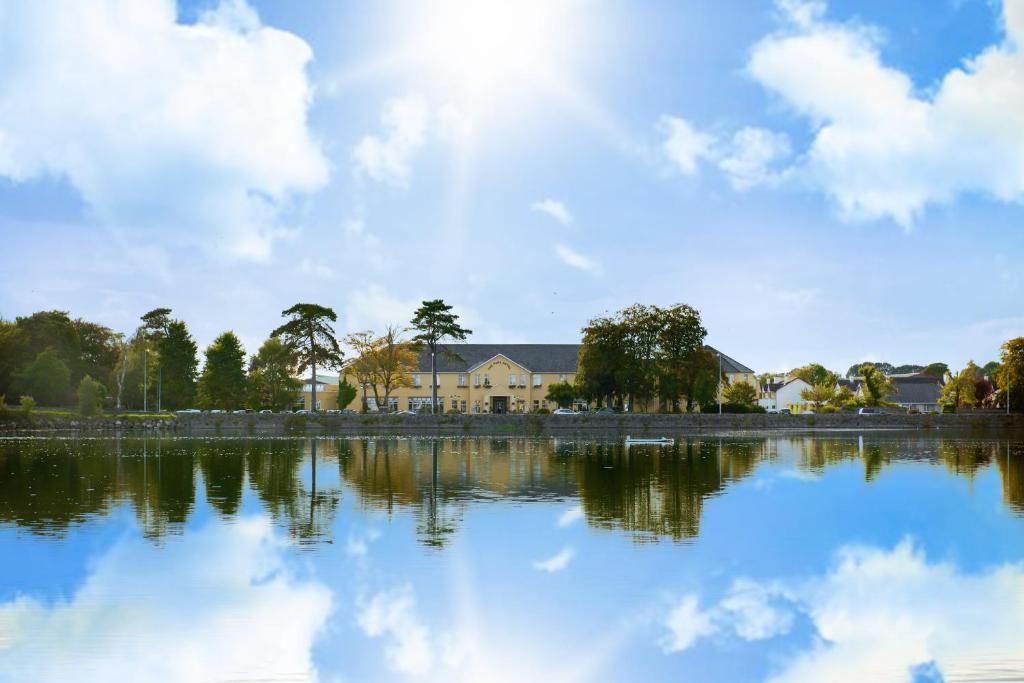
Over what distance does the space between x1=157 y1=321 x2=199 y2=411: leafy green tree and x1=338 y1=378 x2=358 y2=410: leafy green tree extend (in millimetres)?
16542

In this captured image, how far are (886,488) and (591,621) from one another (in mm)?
22051

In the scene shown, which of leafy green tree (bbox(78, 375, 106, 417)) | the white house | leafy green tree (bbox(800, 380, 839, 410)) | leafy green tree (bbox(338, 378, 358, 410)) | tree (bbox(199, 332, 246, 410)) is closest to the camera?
leafy green tree (bbox(78, 375, 106, 417))

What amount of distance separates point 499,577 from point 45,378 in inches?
3763

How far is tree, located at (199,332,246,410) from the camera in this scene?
10356cm

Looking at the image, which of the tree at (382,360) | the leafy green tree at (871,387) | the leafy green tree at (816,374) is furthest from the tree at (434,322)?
the leafy green tree at (816,374)

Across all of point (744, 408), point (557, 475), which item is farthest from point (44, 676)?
point (744, 408)

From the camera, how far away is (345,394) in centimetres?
11262

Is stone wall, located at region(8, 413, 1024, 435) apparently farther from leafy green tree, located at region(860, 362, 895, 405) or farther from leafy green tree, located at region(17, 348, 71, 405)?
leafy green tree, located at region(860, 362, 895, 405)

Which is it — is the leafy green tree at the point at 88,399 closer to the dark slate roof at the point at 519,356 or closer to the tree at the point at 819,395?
the dark slate roof at the point at 519,356

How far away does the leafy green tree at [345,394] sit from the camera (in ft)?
369

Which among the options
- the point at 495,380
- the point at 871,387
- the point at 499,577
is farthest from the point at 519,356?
the point at 499,577

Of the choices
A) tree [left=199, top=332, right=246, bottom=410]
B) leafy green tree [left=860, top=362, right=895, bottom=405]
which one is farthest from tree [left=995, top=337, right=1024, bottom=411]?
tree [left=199, top=332, right=246, bottom=410]

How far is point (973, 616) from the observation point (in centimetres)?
1558

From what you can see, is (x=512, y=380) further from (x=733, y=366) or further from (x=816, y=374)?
(x=816, y=374)
